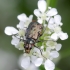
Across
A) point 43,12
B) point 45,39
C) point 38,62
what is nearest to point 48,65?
point 38,62

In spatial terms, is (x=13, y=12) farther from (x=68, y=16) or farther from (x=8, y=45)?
(x=68, y=16)

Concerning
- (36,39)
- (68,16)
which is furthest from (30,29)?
(68,16)

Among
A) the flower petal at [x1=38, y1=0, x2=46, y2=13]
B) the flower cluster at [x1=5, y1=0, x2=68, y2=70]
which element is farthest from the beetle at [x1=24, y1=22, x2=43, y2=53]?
the flower petal at [x1=38, y1=0, x2=46, y2=13]

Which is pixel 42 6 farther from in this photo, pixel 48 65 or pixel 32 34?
pixel 48 65

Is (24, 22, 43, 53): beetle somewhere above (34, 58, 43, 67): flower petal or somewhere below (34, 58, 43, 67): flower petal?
above

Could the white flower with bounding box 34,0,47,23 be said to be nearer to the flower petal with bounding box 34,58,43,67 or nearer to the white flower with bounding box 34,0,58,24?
the white flower with bounding box 34,0,58,24

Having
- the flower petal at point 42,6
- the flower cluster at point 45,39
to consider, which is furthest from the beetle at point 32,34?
the flower petal at point 42,6

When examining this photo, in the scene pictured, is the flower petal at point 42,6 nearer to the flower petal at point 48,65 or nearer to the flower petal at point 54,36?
the flower petal at point 54,36

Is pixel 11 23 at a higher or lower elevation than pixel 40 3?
higher
